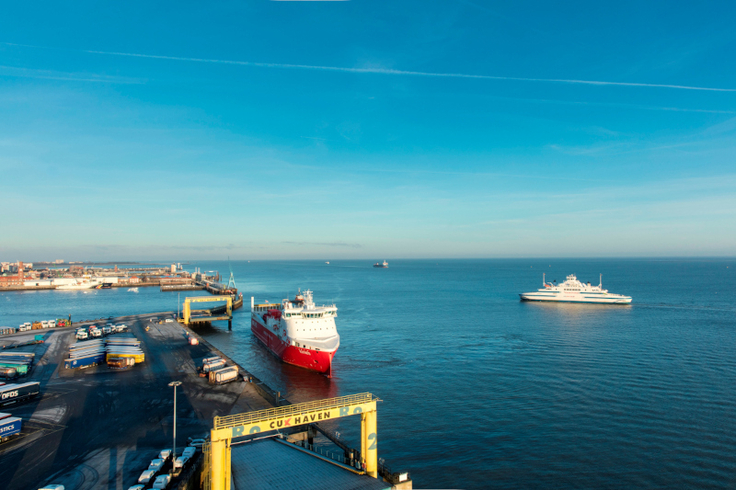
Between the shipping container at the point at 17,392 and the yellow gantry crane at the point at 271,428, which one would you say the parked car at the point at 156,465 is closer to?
the yellow gantry crane at the point at 271,428

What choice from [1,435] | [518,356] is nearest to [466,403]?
[518,356]

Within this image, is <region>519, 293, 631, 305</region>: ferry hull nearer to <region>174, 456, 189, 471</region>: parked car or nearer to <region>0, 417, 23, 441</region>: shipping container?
<region>174, 456, 189, 471</region>: parked car

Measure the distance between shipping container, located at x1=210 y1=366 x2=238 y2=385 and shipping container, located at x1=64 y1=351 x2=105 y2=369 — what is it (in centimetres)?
1612

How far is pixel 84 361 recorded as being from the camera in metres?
42.9

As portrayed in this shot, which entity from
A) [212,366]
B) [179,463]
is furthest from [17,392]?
[179,463]

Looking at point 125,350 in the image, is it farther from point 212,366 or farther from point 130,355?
point 212,366

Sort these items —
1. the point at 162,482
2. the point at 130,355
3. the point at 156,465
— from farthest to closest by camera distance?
the point at 130,355
the point at 156,465
the point at 162,482

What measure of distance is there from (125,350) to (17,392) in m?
13.0

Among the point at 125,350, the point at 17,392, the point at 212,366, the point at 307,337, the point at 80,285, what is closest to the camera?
the point at 17,392

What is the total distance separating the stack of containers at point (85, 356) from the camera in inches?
1667

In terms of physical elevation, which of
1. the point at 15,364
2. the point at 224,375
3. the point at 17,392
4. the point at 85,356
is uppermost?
the point at 17,392

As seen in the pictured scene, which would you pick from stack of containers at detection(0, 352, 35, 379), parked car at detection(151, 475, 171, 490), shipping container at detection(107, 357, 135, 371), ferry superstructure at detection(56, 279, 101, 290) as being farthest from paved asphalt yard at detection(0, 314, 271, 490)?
ferry superstructure at detection(56, 279, 101, 290)

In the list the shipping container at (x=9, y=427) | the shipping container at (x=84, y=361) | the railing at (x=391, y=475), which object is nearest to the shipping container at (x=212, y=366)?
the shipping container at (x=84, y=361)

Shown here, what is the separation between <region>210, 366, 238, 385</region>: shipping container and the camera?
37.4 meters
